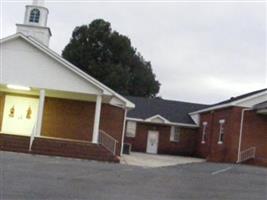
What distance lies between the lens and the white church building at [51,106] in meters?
25.6

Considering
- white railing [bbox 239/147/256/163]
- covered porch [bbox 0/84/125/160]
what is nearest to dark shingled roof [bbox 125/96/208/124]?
white railing [bbox 239/147/256/163]

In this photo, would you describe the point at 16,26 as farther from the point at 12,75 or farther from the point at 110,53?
the point at 110,53

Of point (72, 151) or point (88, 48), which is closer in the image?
point (72, 151)

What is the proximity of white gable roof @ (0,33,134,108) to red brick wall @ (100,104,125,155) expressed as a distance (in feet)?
15.9

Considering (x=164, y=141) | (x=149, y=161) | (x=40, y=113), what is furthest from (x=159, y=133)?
(x=40, y=113)

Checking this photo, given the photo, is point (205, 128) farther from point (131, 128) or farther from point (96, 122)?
point (96, 122)

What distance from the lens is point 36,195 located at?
1203 centimetres

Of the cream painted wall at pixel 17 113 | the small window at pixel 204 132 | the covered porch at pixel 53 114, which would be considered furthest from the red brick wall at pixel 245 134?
the cream painted wall at pixel 17 113

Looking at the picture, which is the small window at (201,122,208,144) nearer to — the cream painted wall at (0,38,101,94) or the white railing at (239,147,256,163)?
the white railing at (239,147,256,163)

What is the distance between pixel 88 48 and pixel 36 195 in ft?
165

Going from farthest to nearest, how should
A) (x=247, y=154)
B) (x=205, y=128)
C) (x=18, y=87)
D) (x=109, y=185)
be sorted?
(x=205, y=128) → (x=247, y=154) → (x=18, y=87) → (x=109, y=185)

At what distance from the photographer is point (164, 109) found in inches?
1815

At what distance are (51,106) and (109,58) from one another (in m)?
30.9

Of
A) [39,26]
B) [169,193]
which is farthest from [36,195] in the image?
[39,26]
